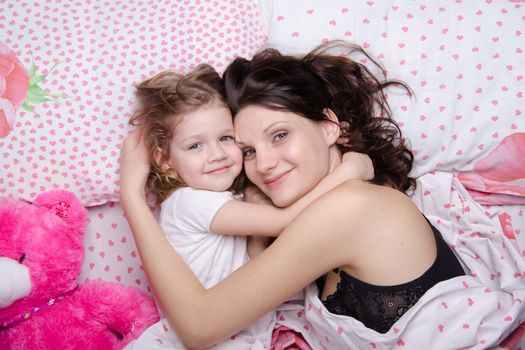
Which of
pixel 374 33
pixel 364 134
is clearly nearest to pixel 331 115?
pixel 364 134

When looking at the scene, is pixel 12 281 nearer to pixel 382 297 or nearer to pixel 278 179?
pixel 278 179

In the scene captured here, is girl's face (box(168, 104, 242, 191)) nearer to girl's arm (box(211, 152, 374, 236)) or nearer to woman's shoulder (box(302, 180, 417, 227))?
girl's arm (box(211, 152, 374, 236))

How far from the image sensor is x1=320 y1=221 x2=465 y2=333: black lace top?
110 cm

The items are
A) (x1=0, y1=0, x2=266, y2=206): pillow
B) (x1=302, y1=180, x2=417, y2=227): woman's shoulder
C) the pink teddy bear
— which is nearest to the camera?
(x1=302, y1=180, x2=417, y2=227): woman's shoulder

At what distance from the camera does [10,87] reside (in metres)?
1.43

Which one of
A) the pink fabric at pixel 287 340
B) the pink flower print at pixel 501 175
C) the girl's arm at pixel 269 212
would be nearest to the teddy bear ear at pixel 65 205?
the girl's arm at pixel 269 212

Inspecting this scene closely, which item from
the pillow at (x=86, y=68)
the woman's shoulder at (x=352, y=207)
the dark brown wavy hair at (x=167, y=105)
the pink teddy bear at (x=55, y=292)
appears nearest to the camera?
the woman's shoulder at (x=352, y=207)

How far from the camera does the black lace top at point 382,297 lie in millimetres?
1099

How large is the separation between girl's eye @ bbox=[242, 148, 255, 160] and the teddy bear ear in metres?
0.44

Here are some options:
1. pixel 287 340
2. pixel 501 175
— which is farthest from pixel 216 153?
pixel 501 175

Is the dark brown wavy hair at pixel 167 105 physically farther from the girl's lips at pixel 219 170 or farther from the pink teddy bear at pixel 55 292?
the pink teddy bear at pixel 55 292

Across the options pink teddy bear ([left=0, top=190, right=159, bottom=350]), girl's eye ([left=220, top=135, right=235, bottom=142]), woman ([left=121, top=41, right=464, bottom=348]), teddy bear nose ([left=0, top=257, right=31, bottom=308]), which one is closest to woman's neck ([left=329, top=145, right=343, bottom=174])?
woman ([left=121, top=41, right=464, bottom=348])

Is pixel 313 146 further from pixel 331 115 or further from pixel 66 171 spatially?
pixel 66 171

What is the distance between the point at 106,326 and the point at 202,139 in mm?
533
